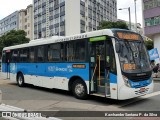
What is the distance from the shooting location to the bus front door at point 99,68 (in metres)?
9.52

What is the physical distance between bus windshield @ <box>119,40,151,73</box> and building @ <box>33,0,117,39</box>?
57353mm

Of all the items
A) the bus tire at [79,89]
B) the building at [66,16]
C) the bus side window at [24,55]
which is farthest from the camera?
the building at [66,16]

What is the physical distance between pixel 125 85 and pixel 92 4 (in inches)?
2792

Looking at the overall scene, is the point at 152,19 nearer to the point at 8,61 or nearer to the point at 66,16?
the point at 8,61

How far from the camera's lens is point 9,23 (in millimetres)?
102562

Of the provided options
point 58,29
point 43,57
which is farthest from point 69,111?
point 58,29

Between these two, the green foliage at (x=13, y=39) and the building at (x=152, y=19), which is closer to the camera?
the building at (x=152, y=19)

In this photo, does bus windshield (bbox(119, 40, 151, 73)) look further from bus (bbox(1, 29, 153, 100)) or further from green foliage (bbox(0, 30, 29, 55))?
green foliage (bbox(0, 30, 29, 55))

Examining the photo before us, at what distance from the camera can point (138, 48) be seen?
10000 millimetres

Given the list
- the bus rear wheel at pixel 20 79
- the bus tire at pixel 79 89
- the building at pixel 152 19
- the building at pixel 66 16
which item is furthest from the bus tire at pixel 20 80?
the building at pixel 66 16

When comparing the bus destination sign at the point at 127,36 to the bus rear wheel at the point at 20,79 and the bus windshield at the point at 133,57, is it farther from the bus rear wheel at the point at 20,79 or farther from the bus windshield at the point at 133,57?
the bus rear wheel at the point at 20,79

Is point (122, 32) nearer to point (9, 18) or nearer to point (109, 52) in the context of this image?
point (109, 52)

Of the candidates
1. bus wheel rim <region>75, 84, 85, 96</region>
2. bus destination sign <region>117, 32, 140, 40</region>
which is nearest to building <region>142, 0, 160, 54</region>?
bus destination sign <region>117, 32, 140, 40</region>

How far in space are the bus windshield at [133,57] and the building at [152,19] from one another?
23549 millimetres
